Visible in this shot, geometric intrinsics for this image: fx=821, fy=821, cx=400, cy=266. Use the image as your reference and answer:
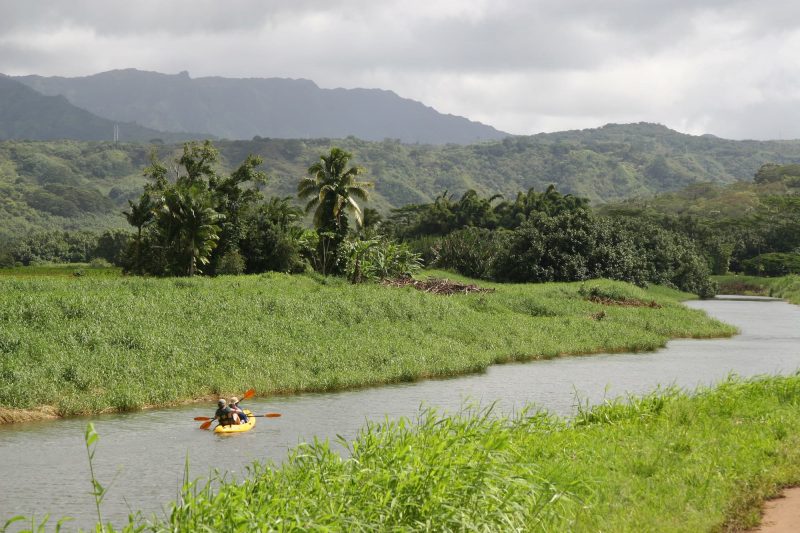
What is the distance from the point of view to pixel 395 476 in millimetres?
11188

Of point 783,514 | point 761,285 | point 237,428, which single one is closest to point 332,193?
point 237,428

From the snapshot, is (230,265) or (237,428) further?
(230,265)

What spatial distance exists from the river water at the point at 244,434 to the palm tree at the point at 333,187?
31019mm

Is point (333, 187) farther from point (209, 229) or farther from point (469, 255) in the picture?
point (469, 255)

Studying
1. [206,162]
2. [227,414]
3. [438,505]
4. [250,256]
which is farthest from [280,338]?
[206,162]

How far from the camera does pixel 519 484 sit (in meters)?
11.2

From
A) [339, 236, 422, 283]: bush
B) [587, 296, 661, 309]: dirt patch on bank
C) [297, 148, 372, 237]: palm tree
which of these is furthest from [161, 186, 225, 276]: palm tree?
[587, 296, 661, 309]: dirt patch on bank

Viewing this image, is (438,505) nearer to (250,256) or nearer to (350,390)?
(350,390)

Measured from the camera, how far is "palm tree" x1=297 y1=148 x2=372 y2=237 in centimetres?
6712

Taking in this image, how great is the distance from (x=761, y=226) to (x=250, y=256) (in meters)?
91.5

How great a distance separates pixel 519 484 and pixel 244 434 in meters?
12.7

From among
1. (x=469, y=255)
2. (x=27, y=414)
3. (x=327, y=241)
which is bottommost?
(x=27, y=414)

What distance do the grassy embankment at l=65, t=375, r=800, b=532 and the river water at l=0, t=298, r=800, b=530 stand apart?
217 centimetres

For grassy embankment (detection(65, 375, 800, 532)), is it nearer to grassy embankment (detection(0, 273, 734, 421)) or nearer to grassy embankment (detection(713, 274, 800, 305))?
grassy embankment (detection(0, 273, 734, 421))
